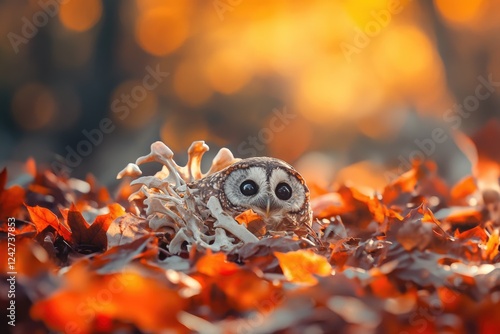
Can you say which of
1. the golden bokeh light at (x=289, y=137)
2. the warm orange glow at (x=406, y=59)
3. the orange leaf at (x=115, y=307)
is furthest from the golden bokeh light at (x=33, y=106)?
the orange leaf at (x=115, y=307)

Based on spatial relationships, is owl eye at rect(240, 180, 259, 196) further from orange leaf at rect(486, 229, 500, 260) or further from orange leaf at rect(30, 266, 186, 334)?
orange leaf at rect(30, 266, 186, 334)

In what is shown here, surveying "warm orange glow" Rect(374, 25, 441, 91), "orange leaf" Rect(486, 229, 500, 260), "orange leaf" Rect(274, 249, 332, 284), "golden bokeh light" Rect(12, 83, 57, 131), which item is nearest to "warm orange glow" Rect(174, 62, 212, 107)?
"golden bokeh light" Rect(12, 83, 57, 131)

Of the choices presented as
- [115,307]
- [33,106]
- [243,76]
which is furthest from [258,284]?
[33,106]

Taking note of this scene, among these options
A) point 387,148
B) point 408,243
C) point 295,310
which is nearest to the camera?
point 295,310

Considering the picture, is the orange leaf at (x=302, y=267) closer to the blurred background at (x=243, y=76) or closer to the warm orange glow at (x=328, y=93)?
the blurred background at (x=243, y=76)

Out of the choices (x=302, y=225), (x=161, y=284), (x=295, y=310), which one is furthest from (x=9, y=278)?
(x=302, y=225)

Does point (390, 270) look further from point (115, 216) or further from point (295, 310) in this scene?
point (115, 216)
